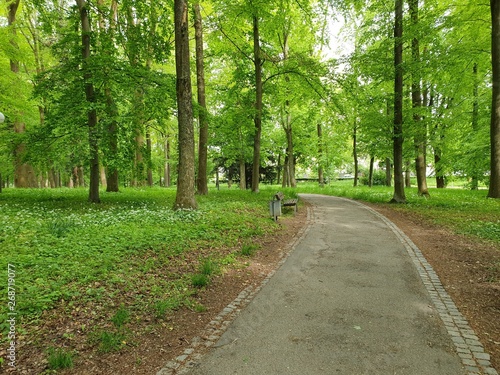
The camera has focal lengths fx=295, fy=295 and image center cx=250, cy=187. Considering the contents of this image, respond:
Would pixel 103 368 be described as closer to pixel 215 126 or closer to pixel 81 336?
pixel 81 336

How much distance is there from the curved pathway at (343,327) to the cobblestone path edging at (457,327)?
0.04 feet

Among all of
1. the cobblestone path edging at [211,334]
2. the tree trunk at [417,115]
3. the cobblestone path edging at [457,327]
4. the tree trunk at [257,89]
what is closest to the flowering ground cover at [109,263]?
the cobblestone path edging at [211,334]

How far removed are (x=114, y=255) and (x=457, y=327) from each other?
5.66 metres

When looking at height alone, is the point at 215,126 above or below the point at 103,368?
above

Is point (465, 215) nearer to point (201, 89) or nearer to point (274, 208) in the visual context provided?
point (274, 208)

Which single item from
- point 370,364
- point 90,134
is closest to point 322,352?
point 370,364

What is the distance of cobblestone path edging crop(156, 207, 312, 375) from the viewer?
10.7ft

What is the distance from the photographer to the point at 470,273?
19.7 ft

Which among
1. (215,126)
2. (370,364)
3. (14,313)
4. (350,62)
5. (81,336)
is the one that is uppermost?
(350,62)

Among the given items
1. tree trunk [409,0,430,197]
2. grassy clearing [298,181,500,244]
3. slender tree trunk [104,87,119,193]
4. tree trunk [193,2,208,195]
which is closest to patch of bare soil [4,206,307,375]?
slender tree trunk [104,87,119,193]

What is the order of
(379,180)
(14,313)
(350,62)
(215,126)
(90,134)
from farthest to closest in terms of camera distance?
1. (379,180)
2. (215,126)
3. (350,62)
4. (90,134)
5. (14,313)

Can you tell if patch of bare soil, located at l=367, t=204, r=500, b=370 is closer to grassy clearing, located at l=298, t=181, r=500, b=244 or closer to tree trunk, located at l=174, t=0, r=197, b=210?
grassy clearing, located at l=298, t=181, r=500, b=244

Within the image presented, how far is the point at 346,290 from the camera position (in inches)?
205

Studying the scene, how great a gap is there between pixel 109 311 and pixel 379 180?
139 ft
